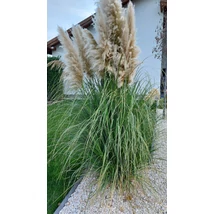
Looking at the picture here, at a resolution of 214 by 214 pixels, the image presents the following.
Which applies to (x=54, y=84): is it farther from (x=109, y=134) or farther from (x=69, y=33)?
(x=109, y=134)

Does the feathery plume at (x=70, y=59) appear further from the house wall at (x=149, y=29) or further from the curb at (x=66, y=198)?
the curb at (x=66, y=198)

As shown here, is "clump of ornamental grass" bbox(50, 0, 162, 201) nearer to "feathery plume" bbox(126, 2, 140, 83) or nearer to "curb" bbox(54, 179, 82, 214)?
"feathery plume" bbox(126, 2, 140, 83)

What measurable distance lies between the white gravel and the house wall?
0.53m

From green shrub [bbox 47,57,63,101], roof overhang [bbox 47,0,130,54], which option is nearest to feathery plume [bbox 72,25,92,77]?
roof overhang [bbox 47,0,130,54]

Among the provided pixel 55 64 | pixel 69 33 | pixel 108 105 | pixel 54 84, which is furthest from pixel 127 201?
pixel 69 33

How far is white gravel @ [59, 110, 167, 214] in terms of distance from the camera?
4.31ft

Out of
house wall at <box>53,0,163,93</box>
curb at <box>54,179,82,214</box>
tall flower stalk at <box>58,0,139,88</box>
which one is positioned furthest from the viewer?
house wall at <box>53,0,163,93</box>

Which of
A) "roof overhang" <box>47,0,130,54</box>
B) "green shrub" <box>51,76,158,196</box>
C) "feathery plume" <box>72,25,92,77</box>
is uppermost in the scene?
"roof overhang" <box>47,0,130,54</box>

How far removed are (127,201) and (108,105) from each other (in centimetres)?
76

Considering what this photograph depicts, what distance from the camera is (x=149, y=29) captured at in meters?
2.09

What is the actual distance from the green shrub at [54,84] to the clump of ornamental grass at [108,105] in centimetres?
20
